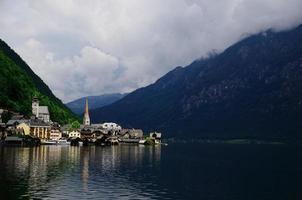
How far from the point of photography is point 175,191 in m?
88.1

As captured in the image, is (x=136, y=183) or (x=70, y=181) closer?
(x=70, y=181)

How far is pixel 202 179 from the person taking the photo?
A: 109 m

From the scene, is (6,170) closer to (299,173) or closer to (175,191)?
(175,191)

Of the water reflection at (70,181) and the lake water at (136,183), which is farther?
the lake water at (136,183)

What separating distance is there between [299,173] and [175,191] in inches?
2340

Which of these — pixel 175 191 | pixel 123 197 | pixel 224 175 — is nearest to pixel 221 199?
pixel 175 191

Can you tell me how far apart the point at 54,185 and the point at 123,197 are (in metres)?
15.2

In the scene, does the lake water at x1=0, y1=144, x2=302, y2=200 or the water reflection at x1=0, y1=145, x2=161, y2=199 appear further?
the lake water at x1=0, y1=144, x2=302, y2=200

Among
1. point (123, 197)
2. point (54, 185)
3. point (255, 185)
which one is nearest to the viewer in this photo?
point (123, 197)

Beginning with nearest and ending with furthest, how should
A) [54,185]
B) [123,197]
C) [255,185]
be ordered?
1. [123,197]
2. [54,185]
3. [255,185]

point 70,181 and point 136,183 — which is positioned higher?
point 70,181

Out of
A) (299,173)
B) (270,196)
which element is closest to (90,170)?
(270,196)

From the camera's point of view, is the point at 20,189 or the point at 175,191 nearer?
the point at 20,189

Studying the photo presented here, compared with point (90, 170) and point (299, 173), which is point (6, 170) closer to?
point (90, 170)
